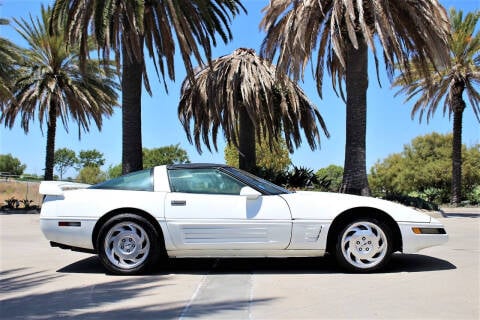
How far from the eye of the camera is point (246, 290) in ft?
16.0

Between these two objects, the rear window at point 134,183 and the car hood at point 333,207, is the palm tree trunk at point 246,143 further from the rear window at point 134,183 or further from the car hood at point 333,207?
the car hood at point 333,207

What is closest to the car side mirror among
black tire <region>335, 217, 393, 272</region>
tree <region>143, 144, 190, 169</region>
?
black tire <region>335, 217, 393, 272</region>

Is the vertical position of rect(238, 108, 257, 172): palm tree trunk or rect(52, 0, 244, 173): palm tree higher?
rect(52, 0, 244, 173): palm tree

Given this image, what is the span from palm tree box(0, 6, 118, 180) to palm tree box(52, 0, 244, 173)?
28.8ft

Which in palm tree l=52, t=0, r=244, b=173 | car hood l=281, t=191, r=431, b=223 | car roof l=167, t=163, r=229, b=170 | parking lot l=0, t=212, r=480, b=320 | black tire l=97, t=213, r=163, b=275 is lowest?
parking lot l=0, t=212, r=480, b=320

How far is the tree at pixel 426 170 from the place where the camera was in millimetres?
37844

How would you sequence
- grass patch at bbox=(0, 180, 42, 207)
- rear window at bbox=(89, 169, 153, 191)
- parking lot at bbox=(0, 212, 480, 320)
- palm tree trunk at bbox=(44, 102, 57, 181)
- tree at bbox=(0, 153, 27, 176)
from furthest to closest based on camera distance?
tree at bbox=(0, 153, 27, 176) → grass patch at bbox=(0, 180, 42, 207) → palm tree trunk at bbox=(44, 102, 57, 181) → rear window at bbox=(89, 169, 153, 191) → parking lot at bbox=(0, 212, 480, 320)

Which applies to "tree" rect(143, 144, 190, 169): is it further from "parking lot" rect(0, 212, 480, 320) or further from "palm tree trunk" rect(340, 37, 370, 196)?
"parking lot" rect(0, 212, 480, 320)

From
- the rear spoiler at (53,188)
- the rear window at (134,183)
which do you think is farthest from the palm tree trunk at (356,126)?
the rear spoiler at (53,188)

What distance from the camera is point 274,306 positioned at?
4.28 m

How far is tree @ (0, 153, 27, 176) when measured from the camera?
95.7m

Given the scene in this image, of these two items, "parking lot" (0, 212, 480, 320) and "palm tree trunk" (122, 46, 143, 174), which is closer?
"parking lot" (0, 212, 480, 320)

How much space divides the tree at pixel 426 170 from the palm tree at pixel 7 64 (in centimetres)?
2535

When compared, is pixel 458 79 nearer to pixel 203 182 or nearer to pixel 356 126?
pixel 356 126
